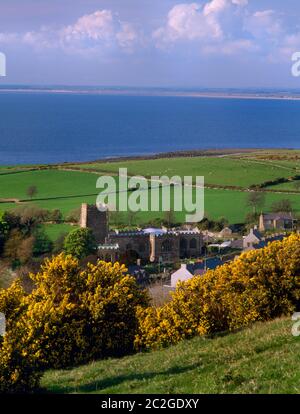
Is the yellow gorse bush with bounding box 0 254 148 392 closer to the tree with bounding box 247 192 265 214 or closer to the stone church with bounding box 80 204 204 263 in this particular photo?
the stone church with bounding box 80 204 204 263

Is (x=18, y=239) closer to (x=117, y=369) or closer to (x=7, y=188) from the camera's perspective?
(x=7, y=188)

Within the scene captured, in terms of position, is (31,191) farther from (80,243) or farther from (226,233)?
(80,243)

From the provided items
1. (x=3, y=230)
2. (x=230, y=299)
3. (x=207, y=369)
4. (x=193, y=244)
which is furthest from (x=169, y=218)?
(x=207, y=369)

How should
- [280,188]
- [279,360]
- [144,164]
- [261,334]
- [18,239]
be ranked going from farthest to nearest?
[144,164] < [280,188] < [18,239] < [261,334] < [279,360]

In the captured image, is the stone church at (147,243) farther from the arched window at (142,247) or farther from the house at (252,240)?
the house at (252,240)

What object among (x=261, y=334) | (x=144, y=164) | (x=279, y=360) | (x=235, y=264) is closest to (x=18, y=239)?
(x=235, y=264)

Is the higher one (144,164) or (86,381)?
(144,164)

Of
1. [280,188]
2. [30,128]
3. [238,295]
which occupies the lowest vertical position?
[238,295]
